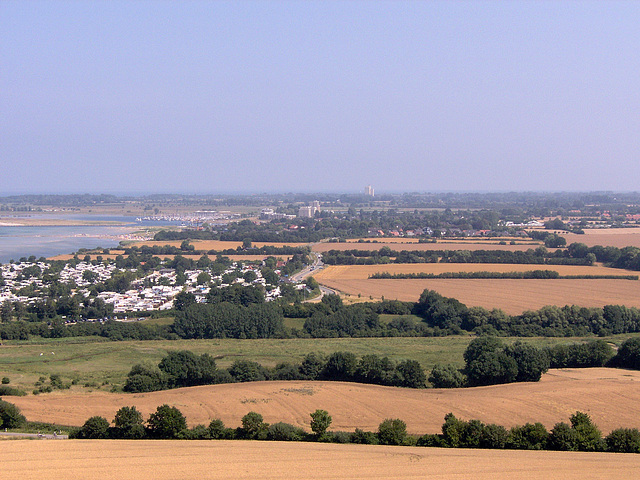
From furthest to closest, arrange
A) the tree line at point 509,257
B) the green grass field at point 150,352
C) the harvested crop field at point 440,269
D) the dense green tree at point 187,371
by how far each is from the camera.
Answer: the tree line at point 509,257 → the harvested crop field at point 440,269 → the green grass field at point 150,352 → the dense green tree at point 187,371

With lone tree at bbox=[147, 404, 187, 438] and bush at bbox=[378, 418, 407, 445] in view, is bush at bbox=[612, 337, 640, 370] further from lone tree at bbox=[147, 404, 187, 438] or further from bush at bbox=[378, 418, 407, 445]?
lone tree at bbox=[147, 404, 187, 438]

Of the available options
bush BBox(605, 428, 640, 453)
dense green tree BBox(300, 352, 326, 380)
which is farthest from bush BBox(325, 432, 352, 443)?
dense green tree BBox(300, 352, 326, 380)

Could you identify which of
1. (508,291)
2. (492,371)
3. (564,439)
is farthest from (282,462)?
(508,291)

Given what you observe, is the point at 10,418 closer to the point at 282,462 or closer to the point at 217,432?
the point at 217,432

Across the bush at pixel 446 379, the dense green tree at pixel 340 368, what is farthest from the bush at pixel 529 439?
the dense green tree at pixel 340 368

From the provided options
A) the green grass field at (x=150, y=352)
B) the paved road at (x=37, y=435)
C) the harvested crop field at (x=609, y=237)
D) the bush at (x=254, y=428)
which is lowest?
the green grass field at (x=150, y=352)

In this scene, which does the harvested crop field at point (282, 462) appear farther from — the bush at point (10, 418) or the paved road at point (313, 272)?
the paved road at point (313, 272)

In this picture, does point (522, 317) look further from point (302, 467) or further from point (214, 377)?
point (302, 467)

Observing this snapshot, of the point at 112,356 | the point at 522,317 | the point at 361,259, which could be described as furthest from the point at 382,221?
the point at 112,356
